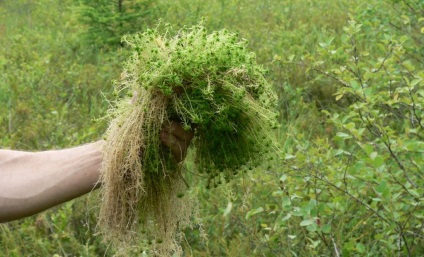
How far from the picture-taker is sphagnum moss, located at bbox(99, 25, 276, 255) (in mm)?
2119

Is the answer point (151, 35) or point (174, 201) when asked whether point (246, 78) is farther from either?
point (174, 201)

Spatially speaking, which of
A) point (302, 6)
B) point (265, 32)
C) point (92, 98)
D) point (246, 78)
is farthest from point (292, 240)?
point (302, 6)

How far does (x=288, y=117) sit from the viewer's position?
18.0ft

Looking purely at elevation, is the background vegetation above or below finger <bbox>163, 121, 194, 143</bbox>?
below

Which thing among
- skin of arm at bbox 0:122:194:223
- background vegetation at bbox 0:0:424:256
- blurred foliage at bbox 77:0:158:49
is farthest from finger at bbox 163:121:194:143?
blurred foliage at bbox 77:0:158:49

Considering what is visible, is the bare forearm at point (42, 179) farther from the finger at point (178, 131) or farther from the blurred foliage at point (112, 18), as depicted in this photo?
the blurred foliage at point (112, 18)

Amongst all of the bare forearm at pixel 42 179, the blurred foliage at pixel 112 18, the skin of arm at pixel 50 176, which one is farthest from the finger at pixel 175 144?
the blurred foliage at pixel 112 18

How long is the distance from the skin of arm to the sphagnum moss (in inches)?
1.8

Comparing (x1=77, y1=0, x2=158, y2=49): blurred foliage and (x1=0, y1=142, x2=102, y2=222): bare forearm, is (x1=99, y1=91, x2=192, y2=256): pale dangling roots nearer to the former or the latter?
(x1=0, y1=142, x2=102, y2=222): bare forearm

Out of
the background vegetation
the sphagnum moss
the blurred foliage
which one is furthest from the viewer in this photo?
the blurred foliage

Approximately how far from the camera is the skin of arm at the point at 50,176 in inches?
86.2

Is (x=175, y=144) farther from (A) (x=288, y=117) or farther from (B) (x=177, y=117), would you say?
(A) (x=288, y=117)

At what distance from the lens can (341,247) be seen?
12.3ft

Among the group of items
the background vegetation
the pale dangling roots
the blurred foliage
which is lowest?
the background vegetation
